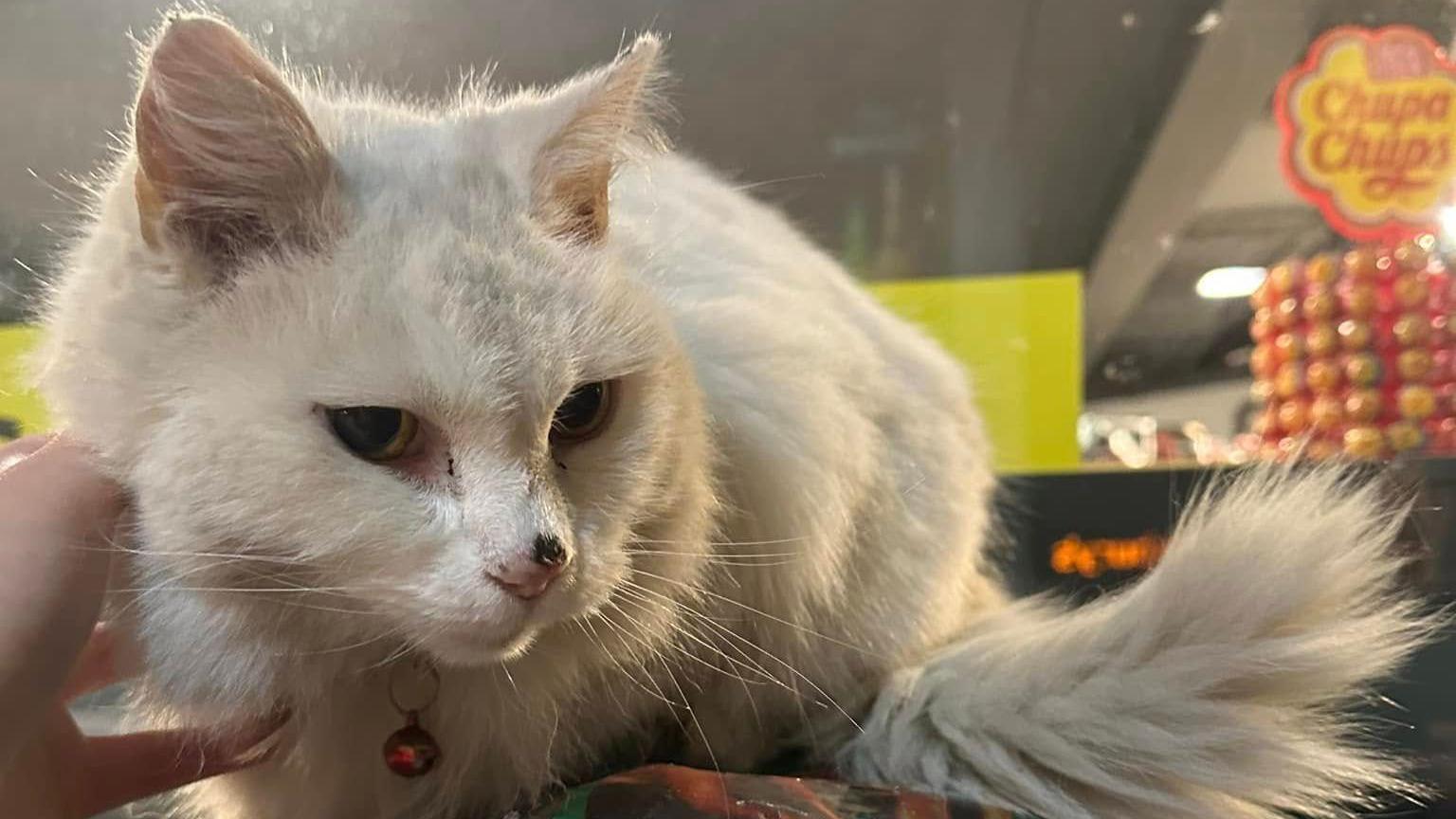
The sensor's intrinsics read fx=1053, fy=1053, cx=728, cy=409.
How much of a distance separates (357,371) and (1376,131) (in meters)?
1.21

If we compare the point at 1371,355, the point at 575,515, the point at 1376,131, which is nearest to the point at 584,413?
the point at 575,515

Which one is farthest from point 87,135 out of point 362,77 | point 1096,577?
point 1096,577

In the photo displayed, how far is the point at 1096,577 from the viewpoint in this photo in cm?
119

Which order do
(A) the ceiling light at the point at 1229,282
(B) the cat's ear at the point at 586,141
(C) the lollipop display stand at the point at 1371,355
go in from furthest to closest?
(A) the ceiling light at the point at 1229,282 < (C) the lollipop display stand at the point at 1371,355 < (B) the cat's ear at the point at 586,141

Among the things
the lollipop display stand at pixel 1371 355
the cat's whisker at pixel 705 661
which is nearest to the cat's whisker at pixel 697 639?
the cat's whisker at pixel 705 661

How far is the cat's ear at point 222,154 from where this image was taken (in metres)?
0.50

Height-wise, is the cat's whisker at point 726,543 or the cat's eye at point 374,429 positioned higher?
the cat's eye at point 374,429

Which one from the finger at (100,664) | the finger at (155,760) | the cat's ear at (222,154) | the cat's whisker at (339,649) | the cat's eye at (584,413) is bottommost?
the finger at (155,760)

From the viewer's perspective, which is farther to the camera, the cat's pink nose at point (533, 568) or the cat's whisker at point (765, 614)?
the cat's whisker at point (765, 614)

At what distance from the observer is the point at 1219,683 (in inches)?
25.6

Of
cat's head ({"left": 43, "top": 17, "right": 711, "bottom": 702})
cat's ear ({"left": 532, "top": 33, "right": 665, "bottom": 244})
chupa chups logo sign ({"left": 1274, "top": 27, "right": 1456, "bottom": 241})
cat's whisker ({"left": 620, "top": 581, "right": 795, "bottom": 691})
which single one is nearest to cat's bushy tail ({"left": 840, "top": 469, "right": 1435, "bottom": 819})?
cat's whisker ({"left": 620, "top": 581, "right": 795, "bottom": 691})

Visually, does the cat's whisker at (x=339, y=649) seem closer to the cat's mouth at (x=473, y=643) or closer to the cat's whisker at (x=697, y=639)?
the cat's mouth at (x=473, y=643)

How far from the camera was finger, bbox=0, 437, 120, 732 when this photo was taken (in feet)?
1.74

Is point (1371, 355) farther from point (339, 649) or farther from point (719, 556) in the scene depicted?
point (339, 649)
